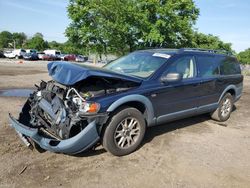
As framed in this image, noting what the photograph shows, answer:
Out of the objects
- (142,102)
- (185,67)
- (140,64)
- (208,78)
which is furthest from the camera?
(208,78)

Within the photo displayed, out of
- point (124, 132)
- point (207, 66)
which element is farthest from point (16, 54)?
point (124, 132)

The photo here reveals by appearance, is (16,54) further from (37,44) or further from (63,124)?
(63,124)

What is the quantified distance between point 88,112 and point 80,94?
A: 40 cm

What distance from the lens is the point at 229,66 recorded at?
7266 mm

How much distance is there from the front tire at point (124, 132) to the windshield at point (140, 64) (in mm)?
838

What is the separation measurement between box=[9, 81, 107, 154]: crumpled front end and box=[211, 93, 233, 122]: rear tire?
11.9ft

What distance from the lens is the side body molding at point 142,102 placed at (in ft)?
14.5

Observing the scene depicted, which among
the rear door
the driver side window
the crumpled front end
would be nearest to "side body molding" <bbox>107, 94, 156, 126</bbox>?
the crumpled front end

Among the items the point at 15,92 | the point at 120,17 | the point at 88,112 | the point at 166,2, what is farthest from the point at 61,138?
the point at 166,2

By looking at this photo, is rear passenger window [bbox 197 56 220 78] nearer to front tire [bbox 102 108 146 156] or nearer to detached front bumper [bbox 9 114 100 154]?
front tire [bbox 102 108 146 156]

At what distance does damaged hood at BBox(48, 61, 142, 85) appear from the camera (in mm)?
4289

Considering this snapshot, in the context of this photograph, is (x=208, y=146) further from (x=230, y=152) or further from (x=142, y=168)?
(x=142, y=168)

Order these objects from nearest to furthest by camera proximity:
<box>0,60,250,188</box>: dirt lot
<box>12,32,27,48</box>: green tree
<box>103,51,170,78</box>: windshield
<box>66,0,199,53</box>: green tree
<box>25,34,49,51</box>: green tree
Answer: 1. <box>0,60,250,188</box>: dirt lot
2. <box>103,51,170,78</box>: windshield
3. <box>66,0,199,53</box>: green tree
4. <box>25,34,49,51</box>: green tree
5. <box>12,32,27,48</box>: green tree

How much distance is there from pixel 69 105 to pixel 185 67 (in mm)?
2556
